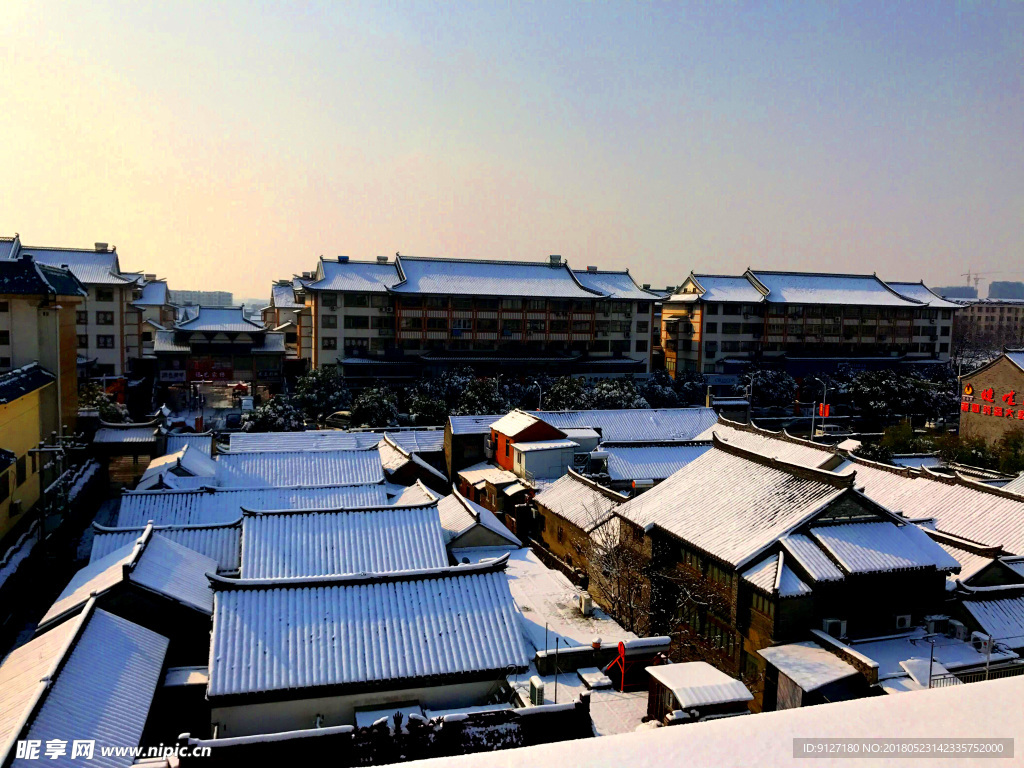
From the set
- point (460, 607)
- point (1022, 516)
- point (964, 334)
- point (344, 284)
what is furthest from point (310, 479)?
point (964, 334)

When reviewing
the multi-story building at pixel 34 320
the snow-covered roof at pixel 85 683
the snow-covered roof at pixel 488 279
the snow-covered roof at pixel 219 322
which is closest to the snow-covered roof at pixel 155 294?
the snow-covered roof at pixel 219 322

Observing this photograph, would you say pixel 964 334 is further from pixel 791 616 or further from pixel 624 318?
pixel 791 616

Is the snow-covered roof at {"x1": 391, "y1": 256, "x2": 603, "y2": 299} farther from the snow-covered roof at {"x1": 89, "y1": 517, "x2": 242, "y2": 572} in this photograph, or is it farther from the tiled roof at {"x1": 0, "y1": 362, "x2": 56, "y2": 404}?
the snow-covered roof at {"x1": 89, "y1": 517, "x2": 242, "y2": 572}

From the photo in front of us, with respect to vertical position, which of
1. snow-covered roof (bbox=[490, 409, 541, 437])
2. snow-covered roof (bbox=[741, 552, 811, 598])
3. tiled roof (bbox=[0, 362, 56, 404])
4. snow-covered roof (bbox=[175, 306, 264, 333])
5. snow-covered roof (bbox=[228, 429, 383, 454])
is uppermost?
snow-covered roof (bbox=[175, 306, 264, 333])

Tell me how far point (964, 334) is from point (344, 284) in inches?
3267

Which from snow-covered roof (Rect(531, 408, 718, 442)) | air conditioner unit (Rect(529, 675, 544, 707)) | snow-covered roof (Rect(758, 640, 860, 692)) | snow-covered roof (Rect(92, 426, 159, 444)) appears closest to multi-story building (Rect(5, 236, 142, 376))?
snow-covered roof (Rect(92, 426, 159, 444))

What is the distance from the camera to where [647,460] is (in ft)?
91.0

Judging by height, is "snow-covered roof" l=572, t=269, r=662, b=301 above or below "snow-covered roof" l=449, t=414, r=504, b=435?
above

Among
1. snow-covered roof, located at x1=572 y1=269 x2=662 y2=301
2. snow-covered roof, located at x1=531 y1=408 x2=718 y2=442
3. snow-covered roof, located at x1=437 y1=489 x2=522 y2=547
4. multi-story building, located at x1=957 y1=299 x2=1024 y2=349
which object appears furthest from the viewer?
multi-story building, located at x1=957 y1=299 x2=1024 y2=349

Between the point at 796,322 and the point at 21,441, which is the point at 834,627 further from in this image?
the point at 796,322

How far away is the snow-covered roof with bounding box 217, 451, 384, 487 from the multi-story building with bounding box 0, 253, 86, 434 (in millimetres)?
5436

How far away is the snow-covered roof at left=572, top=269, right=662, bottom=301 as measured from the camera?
56344 mm

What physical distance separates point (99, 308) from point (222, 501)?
33274mm

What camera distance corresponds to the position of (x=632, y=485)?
2550cm
